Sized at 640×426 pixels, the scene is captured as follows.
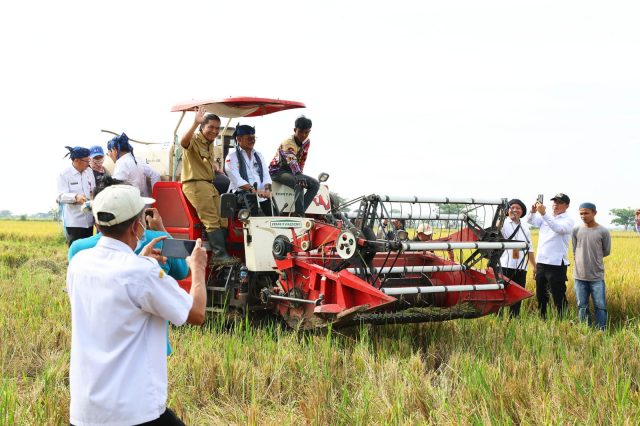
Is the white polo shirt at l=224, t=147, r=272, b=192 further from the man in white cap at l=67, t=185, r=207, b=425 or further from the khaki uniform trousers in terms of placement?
the man in white cap at l=67, t=185, r=207, b=425

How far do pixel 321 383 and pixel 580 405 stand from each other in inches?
70.4

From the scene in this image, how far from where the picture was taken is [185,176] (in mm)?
8070

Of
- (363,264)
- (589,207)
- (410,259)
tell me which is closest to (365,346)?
(363,264)

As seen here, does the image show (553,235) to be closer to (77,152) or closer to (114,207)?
(77,152)

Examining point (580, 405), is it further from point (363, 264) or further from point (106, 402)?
point (106, 402)

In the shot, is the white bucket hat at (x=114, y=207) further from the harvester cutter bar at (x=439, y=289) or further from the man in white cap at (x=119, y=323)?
the harvester cutter bar at (x=439, y=289)

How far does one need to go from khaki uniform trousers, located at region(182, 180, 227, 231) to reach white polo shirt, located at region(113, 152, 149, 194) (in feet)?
2.50

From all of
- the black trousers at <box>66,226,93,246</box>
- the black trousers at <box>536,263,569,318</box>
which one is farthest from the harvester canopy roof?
the black trousers at <box>536,263,569,318</box>

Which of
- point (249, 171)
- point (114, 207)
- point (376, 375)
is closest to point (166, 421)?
point (114, 207)

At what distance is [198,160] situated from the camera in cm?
802

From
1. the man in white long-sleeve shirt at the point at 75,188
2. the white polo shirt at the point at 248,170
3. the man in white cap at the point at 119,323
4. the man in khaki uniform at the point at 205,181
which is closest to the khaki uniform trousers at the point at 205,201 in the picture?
the man in khaki uniform at the point at 205,181

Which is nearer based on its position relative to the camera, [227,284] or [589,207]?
[227,284]

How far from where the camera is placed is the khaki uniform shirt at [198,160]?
26.0 ft

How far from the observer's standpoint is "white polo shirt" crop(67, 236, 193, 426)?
9.23 feet
